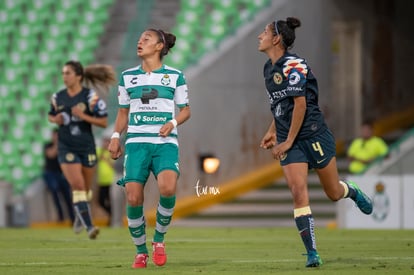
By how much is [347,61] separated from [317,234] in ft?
48.6

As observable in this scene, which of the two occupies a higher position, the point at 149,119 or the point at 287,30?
the point at 287,30

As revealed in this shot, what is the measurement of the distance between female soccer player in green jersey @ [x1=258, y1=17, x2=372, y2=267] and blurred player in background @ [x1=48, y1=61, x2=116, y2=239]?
5.63m

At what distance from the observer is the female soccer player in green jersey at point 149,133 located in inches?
469

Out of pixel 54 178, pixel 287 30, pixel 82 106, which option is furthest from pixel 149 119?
pixel 54 178

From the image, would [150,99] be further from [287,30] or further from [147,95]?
[287,30]

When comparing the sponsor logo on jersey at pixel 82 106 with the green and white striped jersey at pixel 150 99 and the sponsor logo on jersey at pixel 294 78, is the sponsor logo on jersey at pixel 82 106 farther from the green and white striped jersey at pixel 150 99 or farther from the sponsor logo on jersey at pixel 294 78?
the sponsor logo on jersey at pixel 294 78

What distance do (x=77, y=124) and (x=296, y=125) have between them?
249 inches

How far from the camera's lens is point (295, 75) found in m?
11.8

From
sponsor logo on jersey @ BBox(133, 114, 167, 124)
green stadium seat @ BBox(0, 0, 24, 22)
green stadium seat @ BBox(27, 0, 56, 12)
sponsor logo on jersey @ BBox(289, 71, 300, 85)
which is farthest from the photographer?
green stadium seat @ BBox(27, 0, 56, 12)

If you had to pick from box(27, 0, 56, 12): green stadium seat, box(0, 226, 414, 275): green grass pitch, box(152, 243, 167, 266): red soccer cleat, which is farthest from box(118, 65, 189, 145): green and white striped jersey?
box(27, 0, 56, 12): green stadium seat

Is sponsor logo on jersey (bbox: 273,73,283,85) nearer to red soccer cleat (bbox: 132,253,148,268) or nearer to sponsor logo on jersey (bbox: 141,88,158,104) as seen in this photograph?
sponsor logo on jersey (bbox: 141,88,158,104)

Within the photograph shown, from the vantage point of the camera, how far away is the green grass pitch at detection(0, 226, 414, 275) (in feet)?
38.2

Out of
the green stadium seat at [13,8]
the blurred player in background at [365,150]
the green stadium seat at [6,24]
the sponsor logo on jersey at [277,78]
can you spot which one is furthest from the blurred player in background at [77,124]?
the green stadium seat at [13,8]

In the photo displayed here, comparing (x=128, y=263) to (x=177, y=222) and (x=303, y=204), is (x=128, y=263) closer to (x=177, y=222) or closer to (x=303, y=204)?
(x=303, y=204)
